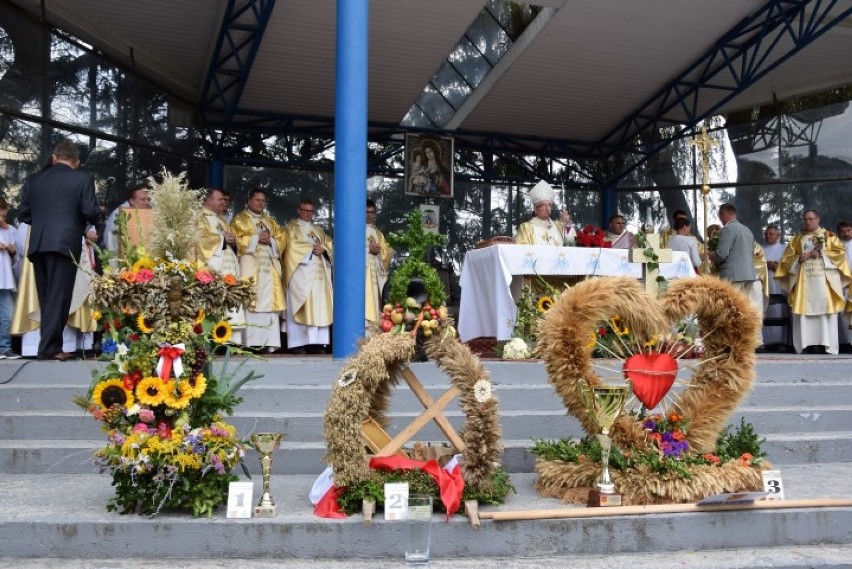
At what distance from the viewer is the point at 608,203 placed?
1752cm

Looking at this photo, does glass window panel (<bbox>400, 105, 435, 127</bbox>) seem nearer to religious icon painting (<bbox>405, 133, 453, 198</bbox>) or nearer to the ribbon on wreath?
religious icon painting (<bbox>405, 133, 453, 198</bbox>)

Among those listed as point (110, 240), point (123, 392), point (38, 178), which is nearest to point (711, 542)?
point (123, 392)

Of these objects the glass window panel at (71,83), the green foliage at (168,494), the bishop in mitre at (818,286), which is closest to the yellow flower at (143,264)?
the green foliage at (168,494)

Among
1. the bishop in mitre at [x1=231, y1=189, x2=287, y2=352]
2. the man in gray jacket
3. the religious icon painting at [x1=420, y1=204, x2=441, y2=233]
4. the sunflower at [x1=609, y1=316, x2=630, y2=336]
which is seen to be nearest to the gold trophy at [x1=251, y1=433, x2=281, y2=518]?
the sunflower at [x1=609, y1=316, x2=630, y2=336]

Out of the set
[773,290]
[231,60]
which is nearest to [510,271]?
[773,290]

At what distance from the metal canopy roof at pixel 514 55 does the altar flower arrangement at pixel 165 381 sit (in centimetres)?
721

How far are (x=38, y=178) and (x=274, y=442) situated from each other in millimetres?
4281

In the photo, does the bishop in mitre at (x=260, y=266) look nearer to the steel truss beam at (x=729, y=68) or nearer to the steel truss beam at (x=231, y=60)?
the steel truss beam at (x=231, y=60)

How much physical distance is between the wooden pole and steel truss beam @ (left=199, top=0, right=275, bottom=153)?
851 cm

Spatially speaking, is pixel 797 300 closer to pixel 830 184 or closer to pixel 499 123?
pixel 830 184

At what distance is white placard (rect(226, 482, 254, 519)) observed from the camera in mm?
4254

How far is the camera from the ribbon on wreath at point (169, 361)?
448cm

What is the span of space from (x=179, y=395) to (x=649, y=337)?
267 cm

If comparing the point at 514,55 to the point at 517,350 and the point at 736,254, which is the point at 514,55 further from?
the point at 517,350
